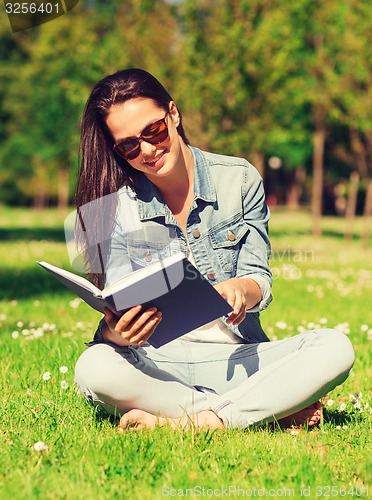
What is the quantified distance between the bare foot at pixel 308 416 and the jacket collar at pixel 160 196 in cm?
120

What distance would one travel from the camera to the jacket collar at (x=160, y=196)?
3158 mm

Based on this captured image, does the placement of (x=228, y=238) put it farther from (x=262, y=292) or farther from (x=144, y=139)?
(x=144, y=139)

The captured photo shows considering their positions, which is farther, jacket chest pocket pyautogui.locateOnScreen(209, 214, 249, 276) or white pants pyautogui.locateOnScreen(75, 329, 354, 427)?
jacket chest pocket pyautogui.locateOnScreen(209, 214, 249, 276)

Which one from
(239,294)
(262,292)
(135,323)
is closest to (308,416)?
(262,292)

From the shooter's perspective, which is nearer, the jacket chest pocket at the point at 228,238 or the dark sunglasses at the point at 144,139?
the dark sunglasses at the point at 144,139

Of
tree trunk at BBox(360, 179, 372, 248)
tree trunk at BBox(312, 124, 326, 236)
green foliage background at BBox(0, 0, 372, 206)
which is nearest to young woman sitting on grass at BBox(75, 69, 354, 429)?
green foliage background at BBox(0, 0, 372, 206)

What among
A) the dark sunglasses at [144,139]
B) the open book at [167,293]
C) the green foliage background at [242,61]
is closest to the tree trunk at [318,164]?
the green foliage background at [242,61]

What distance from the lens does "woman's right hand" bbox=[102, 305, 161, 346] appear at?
2441 mm

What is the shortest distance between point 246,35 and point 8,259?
6686 millimetres

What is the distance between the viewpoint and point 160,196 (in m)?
3.21

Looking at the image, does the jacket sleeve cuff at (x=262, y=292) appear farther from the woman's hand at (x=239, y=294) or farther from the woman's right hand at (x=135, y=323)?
the woman's right hand at (x=135, y=323)

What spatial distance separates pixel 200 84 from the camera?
A: 40.1 ft

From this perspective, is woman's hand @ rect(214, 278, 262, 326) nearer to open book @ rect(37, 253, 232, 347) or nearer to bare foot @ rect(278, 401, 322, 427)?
open book @ rect(37, 253, 232, 347)

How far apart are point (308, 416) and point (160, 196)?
140 centimetres
